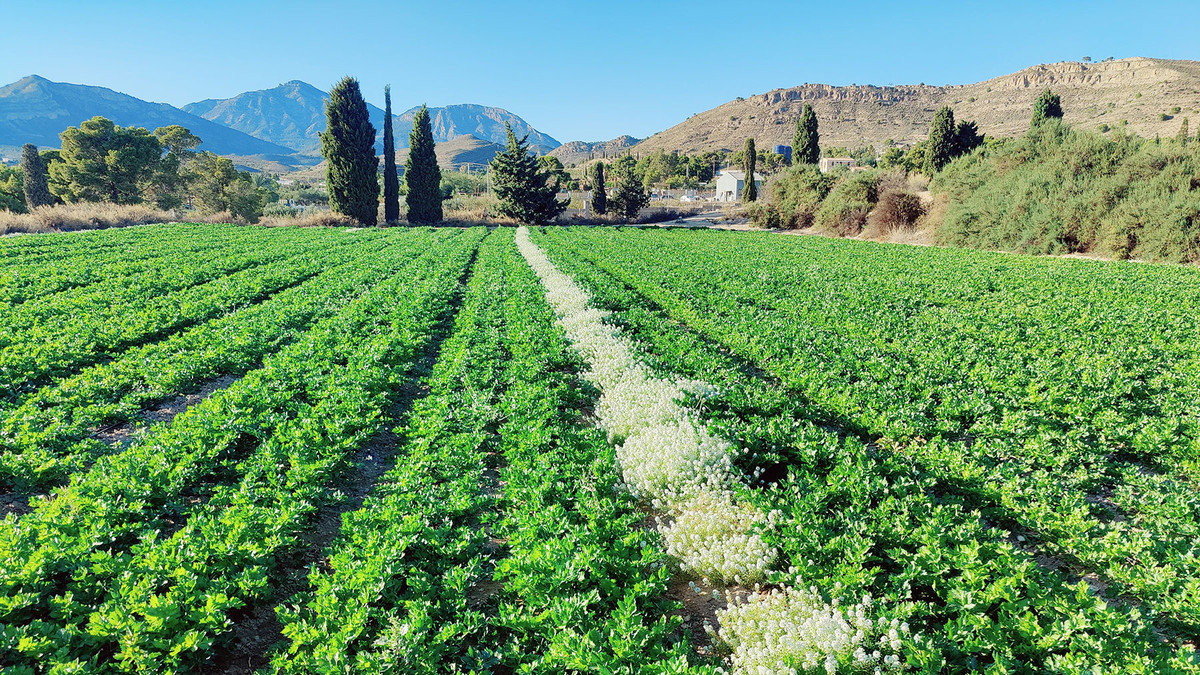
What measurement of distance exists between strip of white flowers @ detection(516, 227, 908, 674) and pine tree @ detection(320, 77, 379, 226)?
1787 inches

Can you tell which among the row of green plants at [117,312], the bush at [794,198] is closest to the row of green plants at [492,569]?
the row of green plants at [117,312]

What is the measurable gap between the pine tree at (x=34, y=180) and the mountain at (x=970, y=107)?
116868 millimetres

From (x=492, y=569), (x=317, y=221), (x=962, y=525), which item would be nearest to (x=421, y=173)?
(x=317, y=221)

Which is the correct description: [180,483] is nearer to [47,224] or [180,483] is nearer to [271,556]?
[271,556]

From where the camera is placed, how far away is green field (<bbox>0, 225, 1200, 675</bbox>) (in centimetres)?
339

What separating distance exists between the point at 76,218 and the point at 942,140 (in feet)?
236

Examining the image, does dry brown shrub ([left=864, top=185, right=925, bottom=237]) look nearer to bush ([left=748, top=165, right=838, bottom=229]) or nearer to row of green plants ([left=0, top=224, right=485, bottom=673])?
bush ([left=748, top=165, right=838, bottom=229])

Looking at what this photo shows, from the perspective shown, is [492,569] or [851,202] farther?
[851,202]

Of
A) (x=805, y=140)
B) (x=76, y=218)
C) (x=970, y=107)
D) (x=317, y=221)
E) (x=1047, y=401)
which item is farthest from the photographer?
(x=970, y=107)

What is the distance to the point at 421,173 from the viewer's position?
50.8 metres

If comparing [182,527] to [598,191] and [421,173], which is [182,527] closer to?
[421,173]

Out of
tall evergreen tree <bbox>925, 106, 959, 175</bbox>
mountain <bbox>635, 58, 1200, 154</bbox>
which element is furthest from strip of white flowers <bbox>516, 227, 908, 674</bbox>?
mountain <bbox>635, 58, 1200, 154</bbox>

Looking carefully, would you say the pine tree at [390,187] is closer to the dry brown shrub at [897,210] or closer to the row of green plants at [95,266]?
the row of green plants at [95,266]

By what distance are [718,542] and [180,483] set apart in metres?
5.26
